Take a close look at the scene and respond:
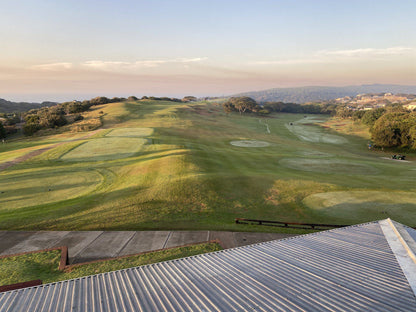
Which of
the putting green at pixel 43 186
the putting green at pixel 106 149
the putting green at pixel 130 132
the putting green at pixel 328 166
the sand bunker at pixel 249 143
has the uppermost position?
the putting green at pixel 130 132

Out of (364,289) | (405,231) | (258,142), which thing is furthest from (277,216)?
(258,142)

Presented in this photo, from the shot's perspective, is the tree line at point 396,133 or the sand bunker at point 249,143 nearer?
the sand bunker at point 249,143

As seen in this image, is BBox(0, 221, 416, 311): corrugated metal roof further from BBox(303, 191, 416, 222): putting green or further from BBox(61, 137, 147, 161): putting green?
BBox(61, 137, 147, 161): putting green

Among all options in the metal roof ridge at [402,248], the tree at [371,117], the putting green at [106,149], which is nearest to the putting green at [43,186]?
the putting green at [106,149]

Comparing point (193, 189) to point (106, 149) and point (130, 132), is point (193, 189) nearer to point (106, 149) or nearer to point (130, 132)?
point (106, 149)

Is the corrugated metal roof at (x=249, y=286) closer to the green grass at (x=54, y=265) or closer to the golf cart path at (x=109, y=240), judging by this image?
the green grass at (x=54, y=265)

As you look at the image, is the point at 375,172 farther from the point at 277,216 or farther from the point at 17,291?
the point at 17,291
